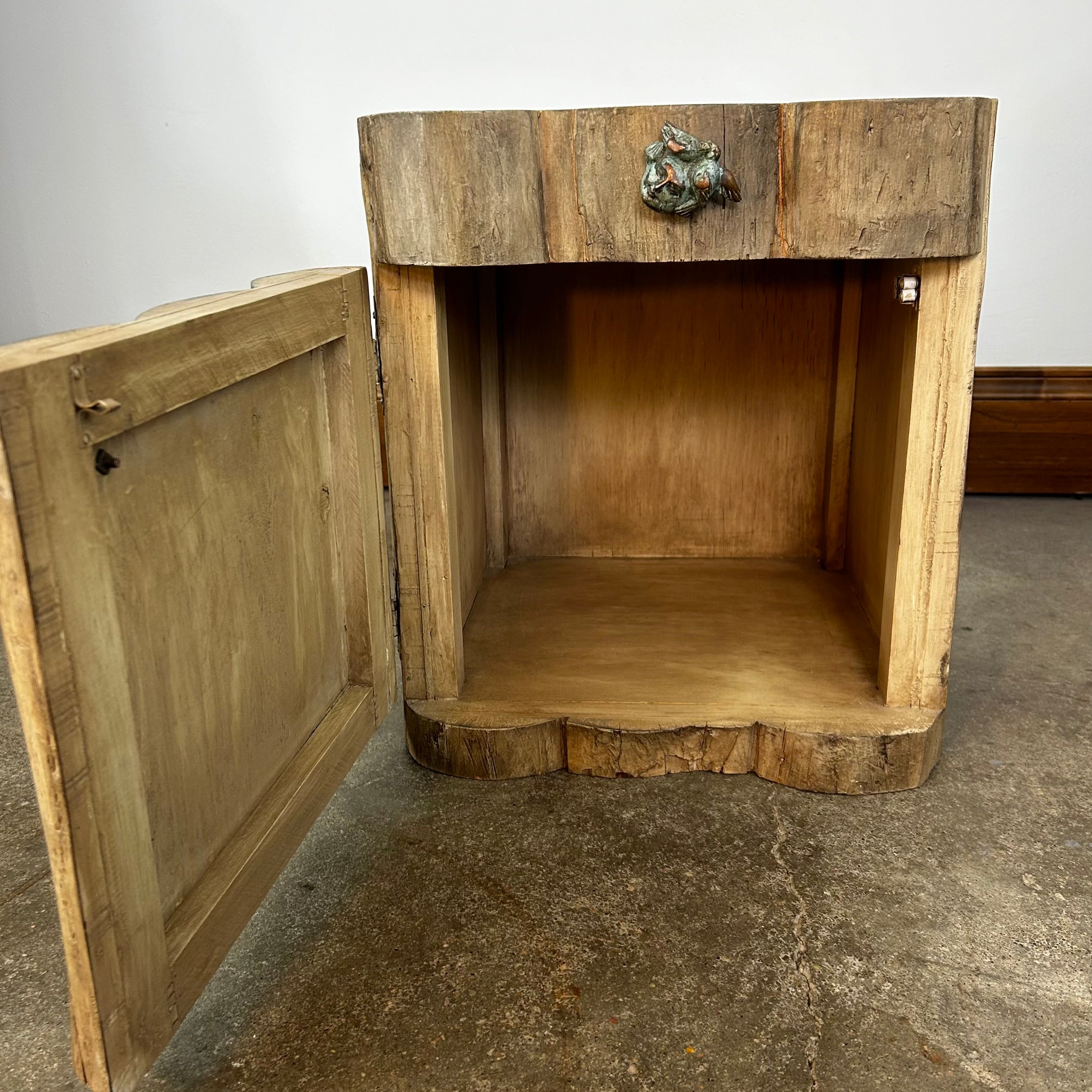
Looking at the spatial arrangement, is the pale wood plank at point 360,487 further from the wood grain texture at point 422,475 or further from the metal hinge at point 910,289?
the metal hinge at point 910,289

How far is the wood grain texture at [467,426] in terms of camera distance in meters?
1.41

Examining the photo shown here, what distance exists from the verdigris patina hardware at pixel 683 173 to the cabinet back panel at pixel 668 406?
0.68 m

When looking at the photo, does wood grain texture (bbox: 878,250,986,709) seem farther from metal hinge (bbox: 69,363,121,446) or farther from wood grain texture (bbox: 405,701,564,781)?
metal hinge (bbox: 69,363,121,446)

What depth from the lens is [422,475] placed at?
1.21 meters

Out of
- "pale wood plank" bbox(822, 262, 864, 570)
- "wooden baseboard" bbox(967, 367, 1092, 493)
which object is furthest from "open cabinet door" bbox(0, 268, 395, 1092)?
"wooden baseboard" bbox(967, 367, 1092, 493)

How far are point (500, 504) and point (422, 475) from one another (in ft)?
1.95

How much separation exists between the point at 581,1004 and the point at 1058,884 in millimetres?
516

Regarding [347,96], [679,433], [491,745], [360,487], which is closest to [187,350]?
[360,487]

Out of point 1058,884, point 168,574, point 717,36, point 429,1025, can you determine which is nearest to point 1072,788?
point 1058,884

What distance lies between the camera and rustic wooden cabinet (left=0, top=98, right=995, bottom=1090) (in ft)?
2.21

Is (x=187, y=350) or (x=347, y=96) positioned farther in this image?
(x=347, y=96)

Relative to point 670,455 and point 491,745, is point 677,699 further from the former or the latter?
point 670,455

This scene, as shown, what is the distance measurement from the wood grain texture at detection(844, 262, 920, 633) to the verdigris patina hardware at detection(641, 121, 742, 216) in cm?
29

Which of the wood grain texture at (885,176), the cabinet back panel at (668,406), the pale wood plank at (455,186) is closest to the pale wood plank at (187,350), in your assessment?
the pale wood plank at (455,186)
